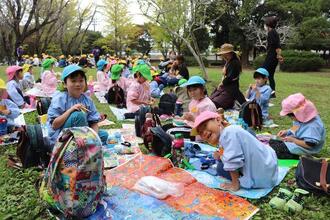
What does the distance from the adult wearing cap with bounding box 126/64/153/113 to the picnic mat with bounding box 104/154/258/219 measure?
273cm

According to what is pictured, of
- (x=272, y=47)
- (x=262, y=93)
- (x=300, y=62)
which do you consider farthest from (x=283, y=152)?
(x=300, y=62)

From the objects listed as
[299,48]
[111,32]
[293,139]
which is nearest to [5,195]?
[293,139]

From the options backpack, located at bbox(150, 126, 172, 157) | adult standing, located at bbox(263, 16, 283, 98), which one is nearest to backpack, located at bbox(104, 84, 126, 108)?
adult standing, located at bbox(263, 16, 283, 98)

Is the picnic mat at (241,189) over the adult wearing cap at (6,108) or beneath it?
beneath

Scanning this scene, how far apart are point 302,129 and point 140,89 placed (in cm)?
326

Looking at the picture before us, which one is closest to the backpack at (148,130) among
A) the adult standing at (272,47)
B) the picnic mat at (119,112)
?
the picnic mat at (119,112)

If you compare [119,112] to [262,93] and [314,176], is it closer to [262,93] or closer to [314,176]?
[262,93]

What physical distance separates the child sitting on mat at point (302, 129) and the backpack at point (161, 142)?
138cm

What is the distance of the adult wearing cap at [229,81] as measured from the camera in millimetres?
7009

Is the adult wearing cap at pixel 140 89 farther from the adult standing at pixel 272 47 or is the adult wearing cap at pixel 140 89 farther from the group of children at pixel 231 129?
the adult standing at pixel 272 47

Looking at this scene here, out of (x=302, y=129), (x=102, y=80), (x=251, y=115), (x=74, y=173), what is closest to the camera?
(x=74, y=173)

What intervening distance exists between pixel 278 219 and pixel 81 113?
2.18 m

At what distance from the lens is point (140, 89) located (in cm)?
661

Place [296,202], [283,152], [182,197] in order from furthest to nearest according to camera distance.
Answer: [283,152]
[182,197]
[296,202]
